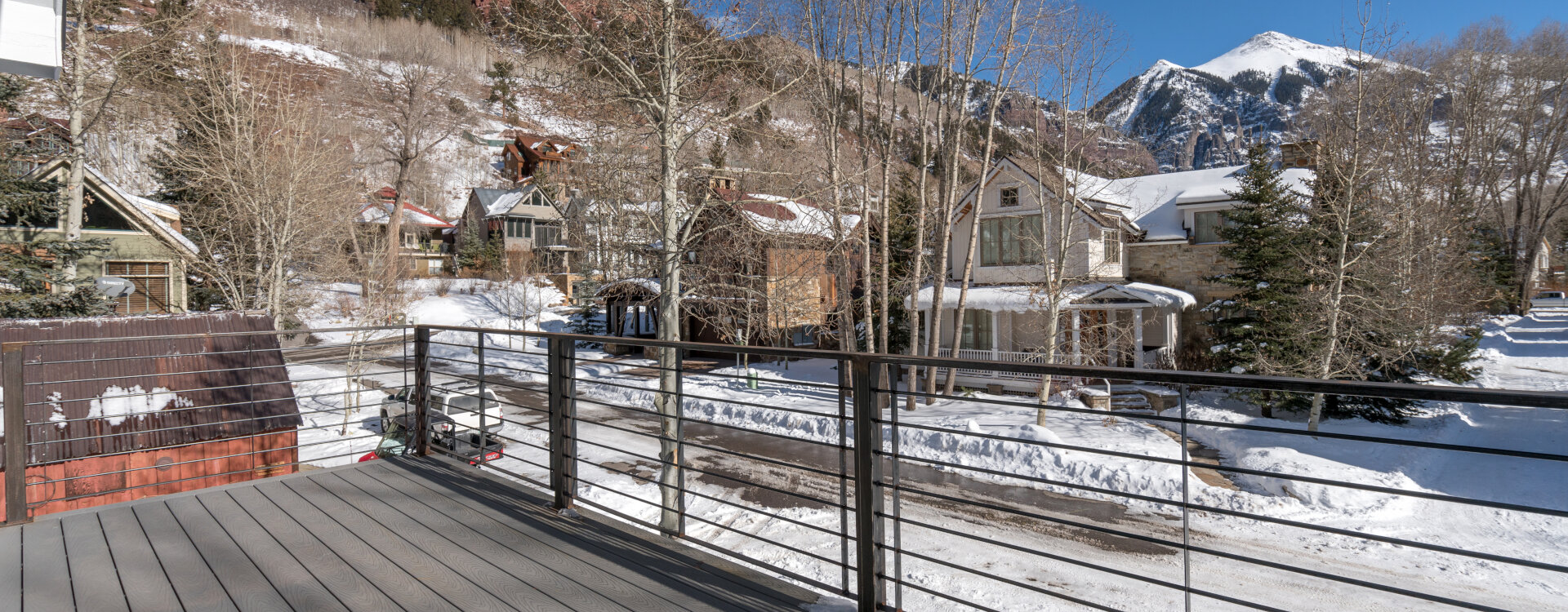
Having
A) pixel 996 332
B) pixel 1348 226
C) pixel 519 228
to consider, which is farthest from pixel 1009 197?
pixel 519 228

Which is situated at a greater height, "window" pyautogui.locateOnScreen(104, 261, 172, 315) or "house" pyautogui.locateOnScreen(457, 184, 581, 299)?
"house" pyautogui.locateOnScreen(457, 184, 581, 299)

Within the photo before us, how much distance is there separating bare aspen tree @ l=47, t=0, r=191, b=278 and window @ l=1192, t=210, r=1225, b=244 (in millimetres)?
26153

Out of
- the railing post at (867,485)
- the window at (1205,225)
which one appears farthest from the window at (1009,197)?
the railing post at (867,485)

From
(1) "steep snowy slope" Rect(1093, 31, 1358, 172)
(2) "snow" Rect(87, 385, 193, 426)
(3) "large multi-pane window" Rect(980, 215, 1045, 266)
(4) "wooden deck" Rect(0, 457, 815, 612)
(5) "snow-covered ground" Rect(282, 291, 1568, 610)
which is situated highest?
(1) "steep snowy slope" Rect(1093, 31, 1358, 172)

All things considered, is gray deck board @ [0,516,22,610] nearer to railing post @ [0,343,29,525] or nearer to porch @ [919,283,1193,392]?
Answer: railing post @ [0,343,29,525]

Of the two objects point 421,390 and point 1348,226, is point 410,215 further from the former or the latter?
point 1348,226

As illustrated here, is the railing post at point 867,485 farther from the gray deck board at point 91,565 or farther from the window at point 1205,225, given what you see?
the window at point 1205,225

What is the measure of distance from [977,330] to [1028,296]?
309 centimetres

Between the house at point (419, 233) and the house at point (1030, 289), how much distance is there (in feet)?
81.9

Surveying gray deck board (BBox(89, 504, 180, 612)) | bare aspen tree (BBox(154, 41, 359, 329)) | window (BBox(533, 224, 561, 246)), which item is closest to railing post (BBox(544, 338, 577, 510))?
gray deck board (BBox(89, 504, 180, 612))

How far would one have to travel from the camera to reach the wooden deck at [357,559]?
113 inches

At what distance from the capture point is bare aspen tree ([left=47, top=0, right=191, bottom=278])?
14219 mm

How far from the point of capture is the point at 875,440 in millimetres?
2715

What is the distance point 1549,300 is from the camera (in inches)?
1678
